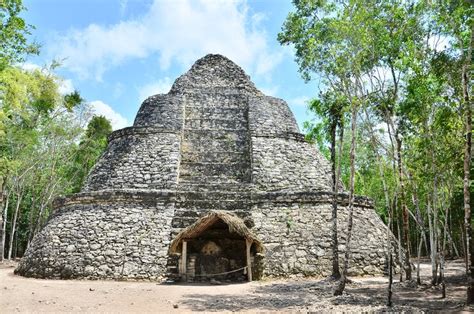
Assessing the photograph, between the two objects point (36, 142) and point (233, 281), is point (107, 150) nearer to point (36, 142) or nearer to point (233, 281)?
point (36, 142)

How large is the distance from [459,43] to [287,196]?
5826 millimetres

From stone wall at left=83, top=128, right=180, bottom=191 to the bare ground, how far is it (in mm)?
3736

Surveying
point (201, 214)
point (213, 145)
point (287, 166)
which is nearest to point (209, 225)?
point (201, 214)

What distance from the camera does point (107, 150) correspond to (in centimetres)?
1456

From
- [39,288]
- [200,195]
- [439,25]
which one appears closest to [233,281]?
[200,195]

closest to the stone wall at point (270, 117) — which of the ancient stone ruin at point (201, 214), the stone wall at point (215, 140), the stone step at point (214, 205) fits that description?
the ancient stone ruin at point (201, 214)

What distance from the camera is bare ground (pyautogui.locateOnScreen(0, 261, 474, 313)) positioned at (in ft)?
20.4

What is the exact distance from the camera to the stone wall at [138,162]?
12.3 metres

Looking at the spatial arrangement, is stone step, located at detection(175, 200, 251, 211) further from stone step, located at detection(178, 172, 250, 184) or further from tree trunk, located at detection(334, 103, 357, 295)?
tree trunk, located at detection(334, 103, 357, 295)

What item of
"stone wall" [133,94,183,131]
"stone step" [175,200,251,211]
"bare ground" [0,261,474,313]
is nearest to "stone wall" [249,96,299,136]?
"stone wall" [133,94,183,131]

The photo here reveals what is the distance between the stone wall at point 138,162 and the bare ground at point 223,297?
3.74 meters

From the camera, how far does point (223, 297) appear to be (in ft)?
24.2

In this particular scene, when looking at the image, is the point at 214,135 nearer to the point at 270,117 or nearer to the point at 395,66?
the point at 270,117

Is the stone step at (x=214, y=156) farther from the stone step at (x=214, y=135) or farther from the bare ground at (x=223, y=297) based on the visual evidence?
the bare ground at (x=223, y=297)
